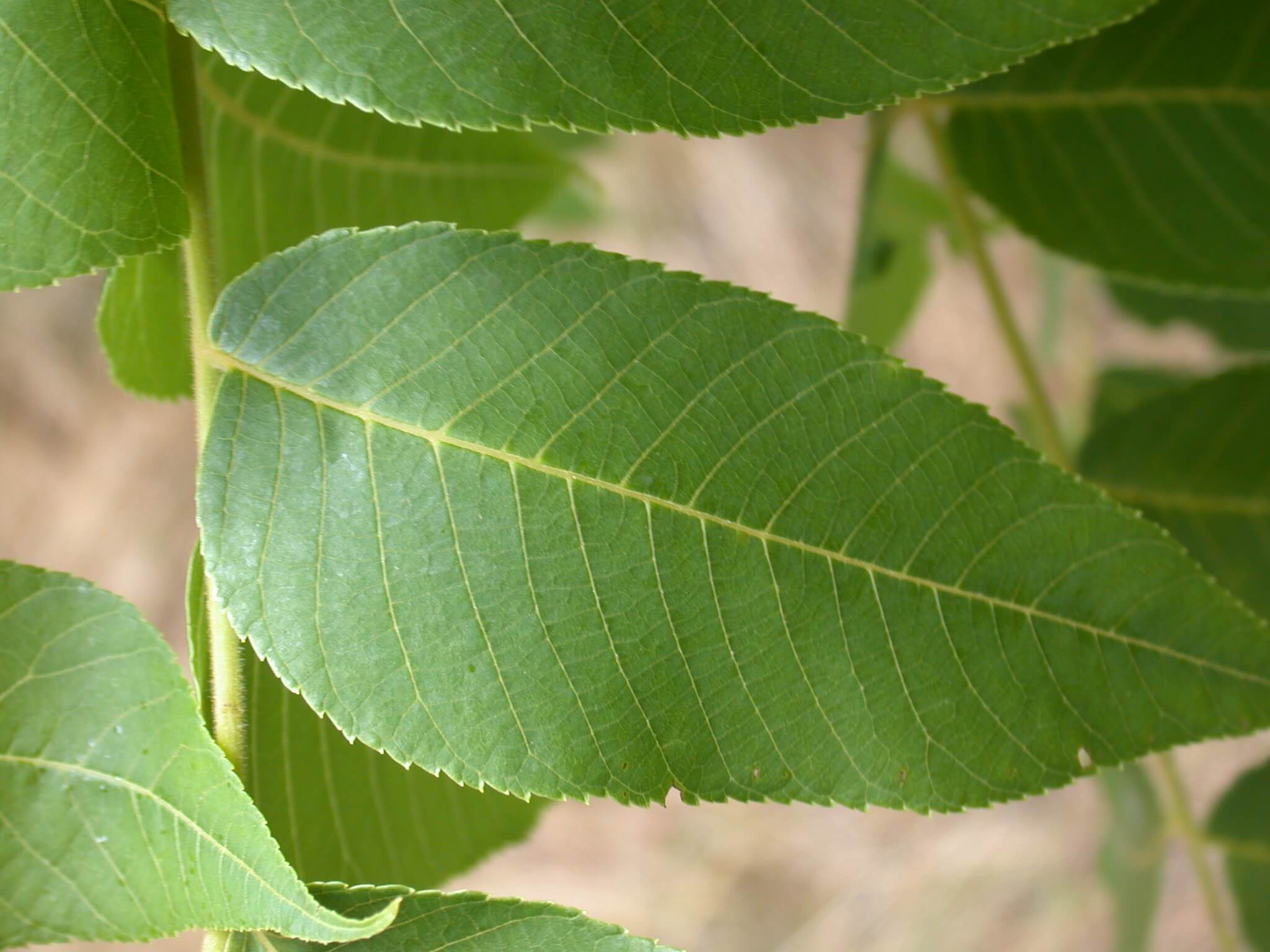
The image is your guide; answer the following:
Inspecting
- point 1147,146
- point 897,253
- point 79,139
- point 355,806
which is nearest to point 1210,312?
point 897,253

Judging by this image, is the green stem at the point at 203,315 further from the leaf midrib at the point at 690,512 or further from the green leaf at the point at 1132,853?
the green leaf at the point at 1132,853

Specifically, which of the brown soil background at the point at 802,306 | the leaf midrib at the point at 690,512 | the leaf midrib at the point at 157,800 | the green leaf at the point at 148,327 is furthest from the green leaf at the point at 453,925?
the brown soil background at the point at 802,306

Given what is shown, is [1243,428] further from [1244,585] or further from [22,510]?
[22,510]

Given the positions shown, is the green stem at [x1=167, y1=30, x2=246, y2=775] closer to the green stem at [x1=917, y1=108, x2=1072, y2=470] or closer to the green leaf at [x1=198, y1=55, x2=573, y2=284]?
the green leaf at [x1=198, y1=55, x2=573, y2=284]

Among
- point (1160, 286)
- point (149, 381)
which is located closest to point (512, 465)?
point (149, 381)

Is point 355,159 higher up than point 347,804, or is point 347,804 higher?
point 355,159

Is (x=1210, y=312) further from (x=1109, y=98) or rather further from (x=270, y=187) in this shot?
(x=270, y=187)

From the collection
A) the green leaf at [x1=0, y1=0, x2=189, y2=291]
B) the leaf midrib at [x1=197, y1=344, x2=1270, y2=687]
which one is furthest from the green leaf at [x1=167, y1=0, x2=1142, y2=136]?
the leaf midrib at [x1=197, y1=344, x2=1270, y2=687]
